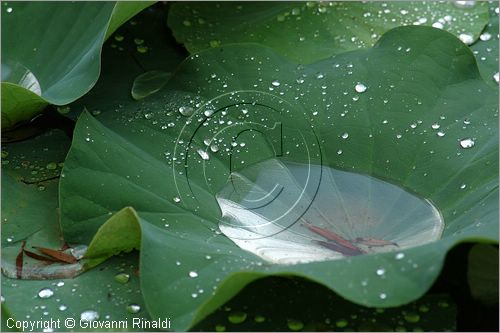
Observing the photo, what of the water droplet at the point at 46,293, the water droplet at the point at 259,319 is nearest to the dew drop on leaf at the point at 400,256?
the water droplet at the point at 259,319

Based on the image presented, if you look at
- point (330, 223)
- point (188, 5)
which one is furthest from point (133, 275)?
point (188, 5)

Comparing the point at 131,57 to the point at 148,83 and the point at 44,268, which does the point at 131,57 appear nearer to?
the point at 148,83

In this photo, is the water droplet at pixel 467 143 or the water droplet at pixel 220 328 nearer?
the water droplet at pixel 220 328

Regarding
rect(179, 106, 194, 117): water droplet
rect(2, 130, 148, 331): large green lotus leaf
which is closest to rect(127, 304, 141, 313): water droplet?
rect(2, 130, 148, 331): large green lotus leaf

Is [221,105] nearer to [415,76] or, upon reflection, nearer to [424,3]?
[415,76]

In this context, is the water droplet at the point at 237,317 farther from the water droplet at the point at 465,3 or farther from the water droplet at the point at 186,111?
the water droplet at the point at 465,3

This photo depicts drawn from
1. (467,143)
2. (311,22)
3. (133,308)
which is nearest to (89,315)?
(133,308)
